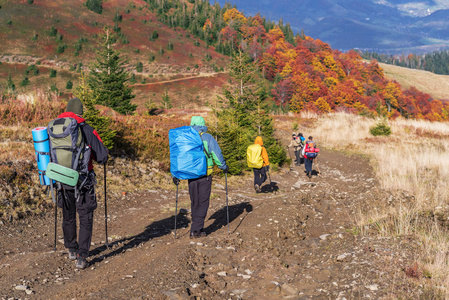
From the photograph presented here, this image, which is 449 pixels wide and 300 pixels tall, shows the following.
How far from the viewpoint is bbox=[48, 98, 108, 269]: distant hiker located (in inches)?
192

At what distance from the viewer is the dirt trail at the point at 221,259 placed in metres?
4.28

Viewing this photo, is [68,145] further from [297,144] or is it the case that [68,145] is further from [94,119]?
[297,144]

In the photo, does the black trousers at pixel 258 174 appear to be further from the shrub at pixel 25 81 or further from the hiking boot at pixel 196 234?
the shrub at pixel 25 81

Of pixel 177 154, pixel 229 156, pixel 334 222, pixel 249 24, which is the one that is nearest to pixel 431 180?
pixel 334 222

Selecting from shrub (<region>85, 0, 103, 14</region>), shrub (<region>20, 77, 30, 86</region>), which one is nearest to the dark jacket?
shrub (<region>20, 77, 30, 86</region>)

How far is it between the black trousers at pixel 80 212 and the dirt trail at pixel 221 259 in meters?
0.39

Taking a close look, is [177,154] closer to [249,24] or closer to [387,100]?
[387,100]

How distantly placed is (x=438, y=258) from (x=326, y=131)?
25415 millimetres

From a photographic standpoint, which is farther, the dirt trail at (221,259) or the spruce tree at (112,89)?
the spruce tree at (112,89)

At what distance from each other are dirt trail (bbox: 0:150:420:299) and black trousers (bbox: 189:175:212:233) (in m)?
0.39

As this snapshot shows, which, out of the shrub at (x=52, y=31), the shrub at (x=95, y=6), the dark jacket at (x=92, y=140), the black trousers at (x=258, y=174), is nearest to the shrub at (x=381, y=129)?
the black trousers at (x=258, y=174)

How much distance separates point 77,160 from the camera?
498cm

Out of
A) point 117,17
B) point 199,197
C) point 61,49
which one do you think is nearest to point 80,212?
point 199,197

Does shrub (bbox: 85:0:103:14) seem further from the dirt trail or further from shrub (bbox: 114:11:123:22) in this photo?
the dirt trail
